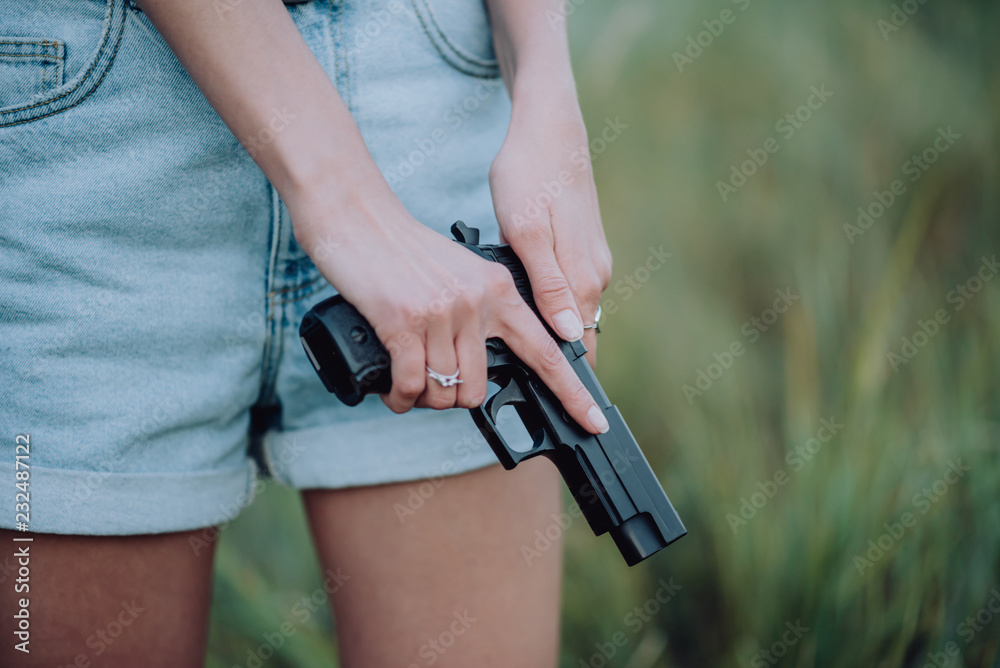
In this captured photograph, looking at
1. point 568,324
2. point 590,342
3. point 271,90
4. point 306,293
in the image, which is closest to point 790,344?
point 590,342

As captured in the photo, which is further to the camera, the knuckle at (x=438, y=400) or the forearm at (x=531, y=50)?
the forearm at (x=531, y=50)

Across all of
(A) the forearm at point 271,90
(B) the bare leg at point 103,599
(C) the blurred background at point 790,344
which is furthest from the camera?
(C) the blurred background at point 790,344

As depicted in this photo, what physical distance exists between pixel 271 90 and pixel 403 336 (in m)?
0.34

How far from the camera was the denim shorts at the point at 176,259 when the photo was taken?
0.87m

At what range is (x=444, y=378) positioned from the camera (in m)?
0.89

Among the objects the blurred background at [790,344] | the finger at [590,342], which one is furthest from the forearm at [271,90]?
the blurred background at [790,344]

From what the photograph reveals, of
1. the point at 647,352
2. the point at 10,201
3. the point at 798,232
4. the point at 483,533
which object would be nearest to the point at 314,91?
the point at 10,201

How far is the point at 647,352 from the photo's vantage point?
8.33ft

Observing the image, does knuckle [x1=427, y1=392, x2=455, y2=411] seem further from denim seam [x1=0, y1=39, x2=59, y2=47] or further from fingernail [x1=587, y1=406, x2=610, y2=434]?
denim seam [x1=0, y1=39, x2=59, y2=47]

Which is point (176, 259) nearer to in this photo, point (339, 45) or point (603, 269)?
point (339, 45)

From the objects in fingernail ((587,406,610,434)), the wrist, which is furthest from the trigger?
the wrist

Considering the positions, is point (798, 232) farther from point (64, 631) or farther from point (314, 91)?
point (64, 631)

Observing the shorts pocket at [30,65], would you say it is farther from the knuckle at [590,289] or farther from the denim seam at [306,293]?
the knuckle at [590,289]

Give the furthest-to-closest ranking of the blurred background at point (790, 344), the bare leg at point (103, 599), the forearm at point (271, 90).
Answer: the blurred background at point (790, 344)
the bare leg at point (103, 599)
the forearm at point (271, 90)
